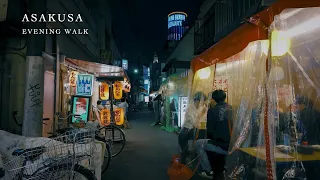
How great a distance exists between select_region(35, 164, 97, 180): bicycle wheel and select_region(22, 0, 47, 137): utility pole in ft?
11.1

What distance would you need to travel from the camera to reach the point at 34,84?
21.6 ft

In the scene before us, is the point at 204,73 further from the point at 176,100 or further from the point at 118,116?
the point at 118,116

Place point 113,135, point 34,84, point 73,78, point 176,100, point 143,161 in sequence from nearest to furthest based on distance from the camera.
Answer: point 34,84 < point 143,161 < point 113,135 < point 73,78 < point 176,100

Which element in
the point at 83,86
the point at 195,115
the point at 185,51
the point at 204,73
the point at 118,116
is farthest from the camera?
the point at 185,51

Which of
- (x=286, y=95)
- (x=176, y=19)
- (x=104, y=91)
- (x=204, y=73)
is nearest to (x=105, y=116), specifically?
(x=104, y=91)

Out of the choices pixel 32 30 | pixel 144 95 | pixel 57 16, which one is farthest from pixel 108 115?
pixel 144 95

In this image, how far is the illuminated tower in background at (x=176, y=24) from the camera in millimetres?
37906

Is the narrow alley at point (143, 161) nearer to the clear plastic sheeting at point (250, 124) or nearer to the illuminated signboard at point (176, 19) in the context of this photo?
the clear plastic sheeting at point (250, 124)

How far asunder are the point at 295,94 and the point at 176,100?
37.4ft

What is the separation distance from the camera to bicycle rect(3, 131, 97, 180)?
11.8ft

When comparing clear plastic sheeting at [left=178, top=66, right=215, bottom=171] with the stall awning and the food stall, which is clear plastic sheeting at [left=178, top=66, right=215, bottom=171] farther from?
the food stall

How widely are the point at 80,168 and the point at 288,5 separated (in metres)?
4.07

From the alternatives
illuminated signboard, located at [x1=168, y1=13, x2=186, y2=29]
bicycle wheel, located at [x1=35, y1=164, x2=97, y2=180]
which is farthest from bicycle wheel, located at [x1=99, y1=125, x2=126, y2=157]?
illuminated signboard, located at [x1=168, y1=13, x2=186, y2=29]

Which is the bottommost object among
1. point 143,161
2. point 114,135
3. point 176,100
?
point 143,161
